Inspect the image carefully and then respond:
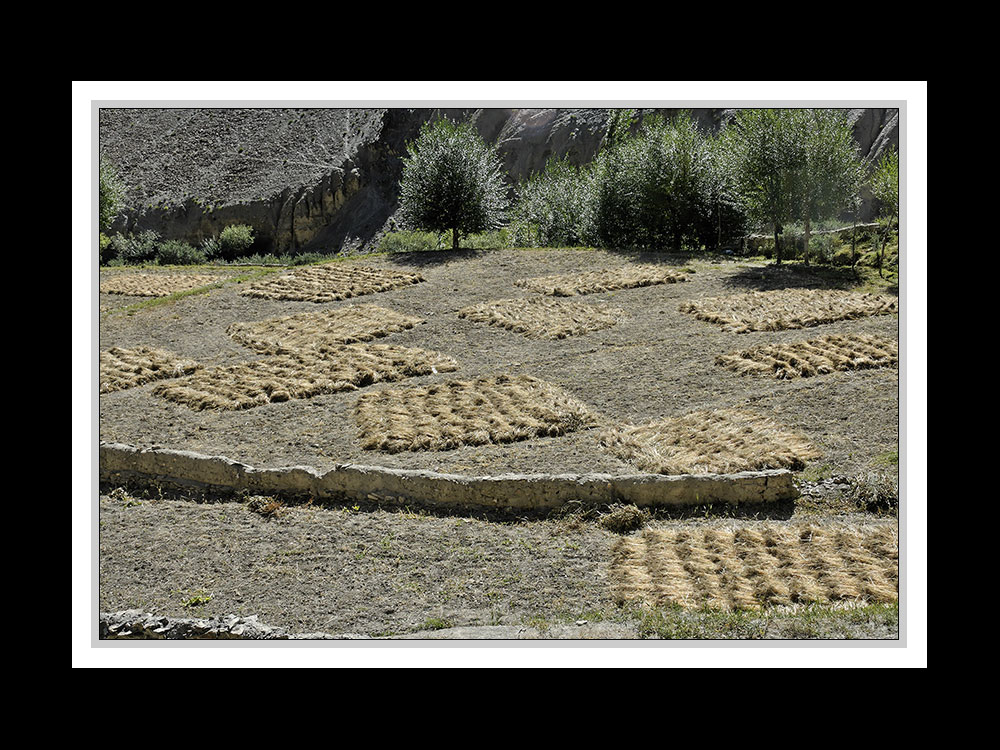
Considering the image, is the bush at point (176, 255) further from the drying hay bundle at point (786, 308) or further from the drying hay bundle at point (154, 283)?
the drying hay bundle at point (786, 308)

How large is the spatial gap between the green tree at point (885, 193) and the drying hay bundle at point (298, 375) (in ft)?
23.3

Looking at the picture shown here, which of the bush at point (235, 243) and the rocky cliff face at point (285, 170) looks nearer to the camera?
the bush at point (235, 243)

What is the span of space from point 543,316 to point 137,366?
7.11 meters

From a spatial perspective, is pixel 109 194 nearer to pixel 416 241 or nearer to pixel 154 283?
pixel 154 283

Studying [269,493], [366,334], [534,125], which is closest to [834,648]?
[269,493]

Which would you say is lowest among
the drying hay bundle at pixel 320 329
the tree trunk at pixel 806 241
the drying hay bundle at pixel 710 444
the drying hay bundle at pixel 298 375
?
the drying hay bundle at pixel 710 444

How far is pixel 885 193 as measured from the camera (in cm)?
1297

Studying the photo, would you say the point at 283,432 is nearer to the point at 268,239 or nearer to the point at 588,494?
the point at 588,494

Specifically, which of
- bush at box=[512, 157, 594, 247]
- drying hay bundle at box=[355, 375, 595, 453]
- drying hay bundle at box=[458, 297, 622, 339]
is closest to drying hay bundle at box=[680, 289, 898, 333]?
drying hay bundle at box=[458, 297, 622, 339]

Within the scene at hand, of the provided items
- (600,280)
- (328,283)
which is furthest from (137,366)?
(600,280)

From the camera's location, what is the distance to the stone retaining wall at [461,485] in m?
7.50

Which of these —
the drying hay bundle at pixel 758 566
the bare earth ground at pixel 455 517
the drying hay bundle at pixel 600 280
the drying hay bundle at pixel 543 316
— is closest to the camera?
the drying hay bundle at pixel 758 566

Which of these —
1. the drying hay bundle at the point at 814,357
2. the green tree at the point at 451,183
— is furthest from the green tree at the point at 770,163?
the green tree at the point at 451,183

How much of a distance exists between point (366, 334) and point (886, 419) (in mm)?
8880
